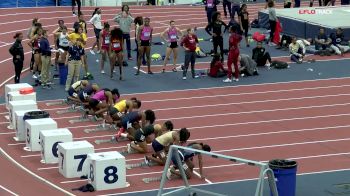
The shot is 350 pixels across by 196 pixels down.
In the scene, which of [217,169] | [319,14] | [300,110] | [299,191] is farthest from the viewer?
[319,14]

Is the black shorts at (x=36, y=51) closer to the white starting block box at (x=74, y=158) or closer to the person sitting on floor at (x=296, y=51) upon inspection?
the person sitting on floor at (x=296, y=51)

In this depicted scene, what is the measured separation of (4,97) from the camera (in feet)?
82.3

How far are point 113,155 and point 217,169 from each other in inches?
90.4

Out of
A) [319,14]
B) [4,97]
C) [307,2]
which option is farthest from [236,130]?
→ [307,2]

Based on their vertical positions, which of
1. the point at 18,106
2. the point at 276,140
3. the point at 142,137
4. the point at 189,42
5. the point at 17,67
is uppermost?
the point at 189,42

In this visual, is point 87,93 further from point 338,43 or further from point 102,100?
point 338,43

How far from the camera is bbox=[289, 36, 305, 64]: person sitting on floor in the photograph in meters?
29.6

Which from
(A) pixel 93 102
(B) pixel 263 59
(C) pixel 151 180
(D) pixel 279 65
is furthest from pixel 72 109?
(D) pixel 279 65

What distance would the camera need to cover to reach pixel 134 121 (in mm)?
19672

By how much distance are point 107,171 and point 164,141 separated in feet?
5.50

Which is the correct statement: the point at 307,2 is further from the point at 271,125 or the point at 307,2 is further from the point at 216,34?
the point at 271,125

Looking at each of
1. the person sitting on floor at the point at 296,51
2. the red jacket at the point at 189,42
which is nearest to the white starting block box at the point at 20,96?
the red jacket at the point at 189,42

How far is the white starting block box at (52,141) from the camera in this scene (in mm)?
18359

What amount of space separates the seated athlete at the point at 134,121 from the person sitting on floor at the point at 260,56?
9566mm
